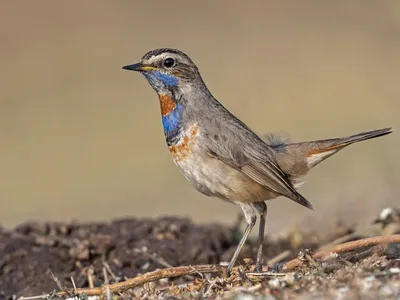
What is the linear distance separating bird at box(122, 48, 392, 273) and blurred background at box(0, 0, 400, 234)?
70.6 inches

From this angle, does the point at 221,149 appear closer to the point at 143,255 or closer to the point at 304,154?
the point at 304,154

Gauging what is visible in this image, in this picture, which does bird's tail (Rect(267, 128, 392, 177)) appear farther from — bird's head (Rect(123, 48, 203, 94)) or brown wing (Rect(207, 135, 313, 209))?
bird's head (Rect(123, 48, 203, 94))

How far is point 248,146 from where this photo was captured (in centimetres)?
770

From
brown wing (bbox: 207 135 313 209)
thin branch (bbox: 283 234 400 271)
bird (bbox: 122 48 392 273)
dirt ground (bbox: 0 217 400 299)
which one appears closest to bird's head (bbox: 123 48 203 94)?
bird (bbox: 122 48 392 273)

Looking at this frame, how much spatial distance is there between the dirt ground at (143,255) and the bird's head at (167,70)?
1.47 meters

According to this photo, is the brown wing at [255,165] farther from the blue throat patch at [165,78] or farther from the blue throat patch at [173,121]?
the blue throat patch at [165,78]

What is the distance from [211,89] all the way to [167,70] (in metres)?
9.94

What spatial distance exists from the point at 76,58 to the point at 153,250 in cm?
1259

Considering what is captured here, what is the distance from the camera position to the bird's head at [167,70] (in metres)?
7.70

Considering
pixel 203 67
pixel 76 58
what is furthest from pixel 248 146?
pixel 76 58

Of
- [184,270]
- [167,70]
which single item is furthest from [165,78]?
[184,270]

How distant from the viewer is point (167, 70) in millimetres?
7766

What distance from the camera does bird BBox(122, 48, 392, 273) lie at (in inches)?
293

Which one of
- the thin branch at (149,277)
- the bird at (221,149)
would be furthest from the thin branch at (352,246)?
the bird at (221,149)
